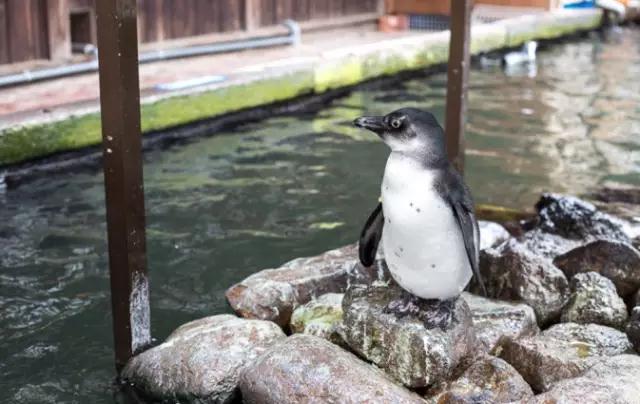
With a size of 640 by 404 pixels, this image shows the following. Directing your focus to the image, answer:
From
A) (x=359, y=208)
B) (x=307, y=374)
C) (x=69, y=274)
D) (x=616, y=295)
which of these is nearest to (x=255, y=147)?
(x=359, y=208)

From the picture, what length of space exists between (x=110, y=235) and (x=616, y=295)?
266 centimetres

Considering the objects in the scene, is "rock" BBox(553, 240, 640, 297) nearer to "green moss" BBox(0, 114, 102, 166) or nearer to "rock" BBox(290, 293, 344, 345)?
"rock" BBox(290, 293, 344, 345)

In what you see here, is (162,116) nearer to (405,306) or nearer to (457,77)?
(457,77)

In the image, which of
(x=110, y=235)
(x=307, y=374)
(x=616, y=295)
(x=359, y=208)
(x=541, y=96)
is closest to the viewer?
(x=307, y=374)

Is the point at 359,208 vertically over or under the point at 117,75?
under

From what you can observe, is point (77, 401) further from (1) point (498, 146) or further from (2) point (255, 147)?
(1) point (498, 146)

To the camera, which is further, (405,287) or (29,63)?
(29,63)

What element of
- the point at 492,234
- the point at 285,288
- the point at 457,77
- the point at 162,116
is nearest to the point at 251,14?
the point at 162,116

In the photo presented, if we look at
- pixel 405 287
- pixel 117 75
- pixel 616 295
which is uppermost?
pixel 117 75

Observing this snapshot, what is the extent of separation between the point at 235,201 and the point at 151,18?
460 centimetres

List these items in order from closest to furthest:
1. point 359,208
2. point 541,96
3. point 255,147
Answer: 1. point 359,208
2. point 255,147
3. point 541,96

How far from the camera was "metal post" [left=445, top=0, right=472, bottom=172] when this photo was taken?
6164 millimetres

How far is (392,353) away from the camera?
416cm

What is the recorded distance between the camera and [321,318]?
4.80m
